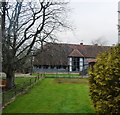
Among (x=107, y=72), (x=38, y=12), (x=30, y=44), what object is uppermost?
(x=38, y=12)

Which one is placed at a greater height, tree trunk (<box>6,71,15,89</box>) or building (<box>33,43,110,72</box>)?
building (<box>33,43,110,72</box>)

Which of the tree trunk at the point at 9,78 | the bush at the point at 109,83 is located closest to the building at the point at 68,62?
the tree trunk at the point at 9,78

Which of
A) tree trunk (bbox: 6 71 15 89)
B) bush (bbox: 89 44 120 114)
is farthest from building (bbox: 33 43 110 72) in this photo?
bush (bbox: 89 44 120 114)

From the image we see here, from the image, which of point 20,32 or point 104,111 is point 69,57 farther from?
point 104,111

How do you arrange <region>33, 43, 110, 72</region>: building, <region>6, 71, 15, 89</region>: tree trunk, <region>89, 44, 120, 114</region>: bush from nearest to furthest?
<region>89, 44, 120, 114</region>: bush, <region>6, 71, 15, 89</region>: tree trunk, <region>33, 43, 110, 72</region>: building

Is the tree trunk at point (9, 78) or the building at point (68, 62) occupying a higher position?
the building at point (68, 62)

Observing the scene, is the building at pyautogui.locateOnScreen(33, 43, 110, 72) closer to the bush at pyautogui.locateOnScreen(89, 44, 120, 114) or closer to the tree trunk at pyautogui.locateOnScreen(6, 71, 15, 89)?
the tree trunk at pyautogui.locateOnScreen(6, 71, 15, 89)

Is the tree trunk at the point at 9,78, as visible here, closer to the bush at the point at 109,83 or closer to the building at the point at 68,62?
the bush at the point at 109,83

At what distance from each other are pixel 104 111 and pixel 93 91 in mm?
1960

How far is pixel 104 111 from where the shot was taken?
11.6 metres

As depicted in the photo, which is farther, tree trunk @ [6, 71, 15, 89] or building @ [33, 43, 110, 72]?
building @ [33, 43, 110, 72]

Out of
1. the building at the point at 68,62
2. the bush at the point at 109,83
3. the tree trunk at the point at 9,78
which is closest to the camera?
the bush at the point at 109,83

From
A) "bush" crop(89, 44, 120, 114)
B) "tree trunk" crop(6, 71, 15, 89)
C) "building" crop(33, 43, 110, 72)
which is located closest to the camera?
"bush" crop(89, 44, 120, 114)

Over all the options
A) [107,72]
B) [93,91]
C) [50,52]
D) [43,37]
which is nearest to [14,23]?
[43,37]
